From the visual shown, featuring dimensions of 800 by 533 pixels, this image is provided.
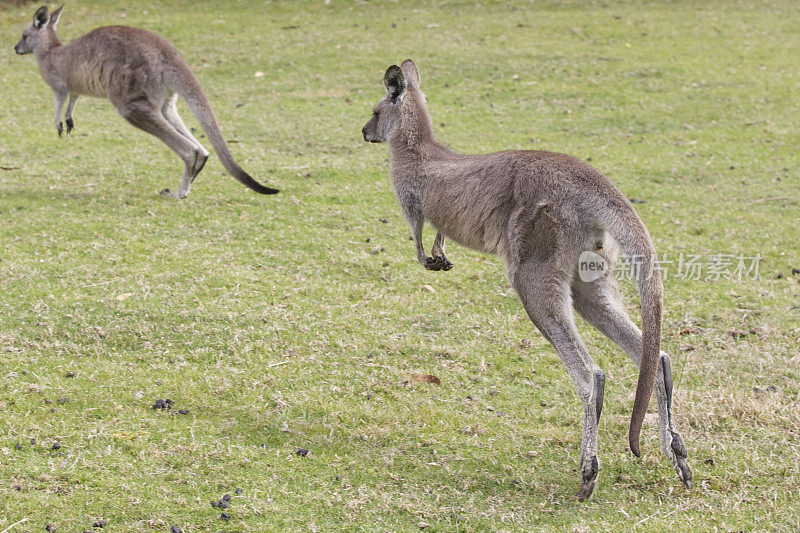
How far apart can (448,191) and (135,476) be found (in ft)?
Result: 6.30

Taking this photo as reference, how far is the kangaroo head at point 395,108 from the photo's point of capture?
4441 millimetres

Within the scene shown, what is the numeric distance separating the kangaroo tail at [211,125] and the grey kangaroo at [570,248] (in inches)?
96.3

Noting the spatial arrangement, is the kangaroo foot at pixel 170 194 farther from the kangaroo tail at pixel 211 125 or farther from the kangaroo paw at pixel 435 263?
the kangaroo paw at pixel 435 263

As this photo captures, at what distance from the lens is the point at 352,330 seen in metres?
4.94

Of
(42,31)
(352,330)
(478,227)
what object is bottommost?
(352,330)

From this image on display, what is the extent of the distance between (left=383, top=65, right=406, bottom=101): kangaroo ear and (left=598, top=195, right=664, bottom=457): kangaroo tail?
1.60 m

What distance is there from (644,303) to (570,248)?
0.50 meters

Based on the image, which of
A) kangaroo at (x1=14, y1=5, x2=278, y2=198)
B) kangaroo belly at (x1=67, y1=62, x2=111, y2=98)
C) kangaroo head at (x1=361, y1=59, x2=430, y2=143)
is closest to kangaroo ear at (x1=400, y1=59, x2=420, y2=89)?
kangaroo head at (x1=361, y1=59, x2=430, y2=143)

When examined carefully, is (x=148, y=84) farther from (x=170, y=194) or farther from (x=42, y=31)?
(x=42, y=31)

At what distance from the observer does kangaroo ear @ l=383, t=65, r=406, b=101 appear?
172 inches

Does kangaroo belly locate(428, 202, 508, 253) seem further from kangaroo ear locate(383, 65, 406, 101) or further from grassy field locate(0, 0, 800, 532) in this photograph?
grassy field locate(0, 0, 800, 532)

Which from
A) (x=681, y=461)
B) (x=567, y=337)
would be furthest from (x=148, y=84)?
(x=681, y=461)

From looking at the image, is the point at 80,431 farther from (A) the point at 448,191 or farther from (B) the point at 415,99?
(B) the point at 415,99

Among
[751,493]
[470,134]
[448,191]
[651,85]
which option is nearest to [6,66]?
[470,134]
